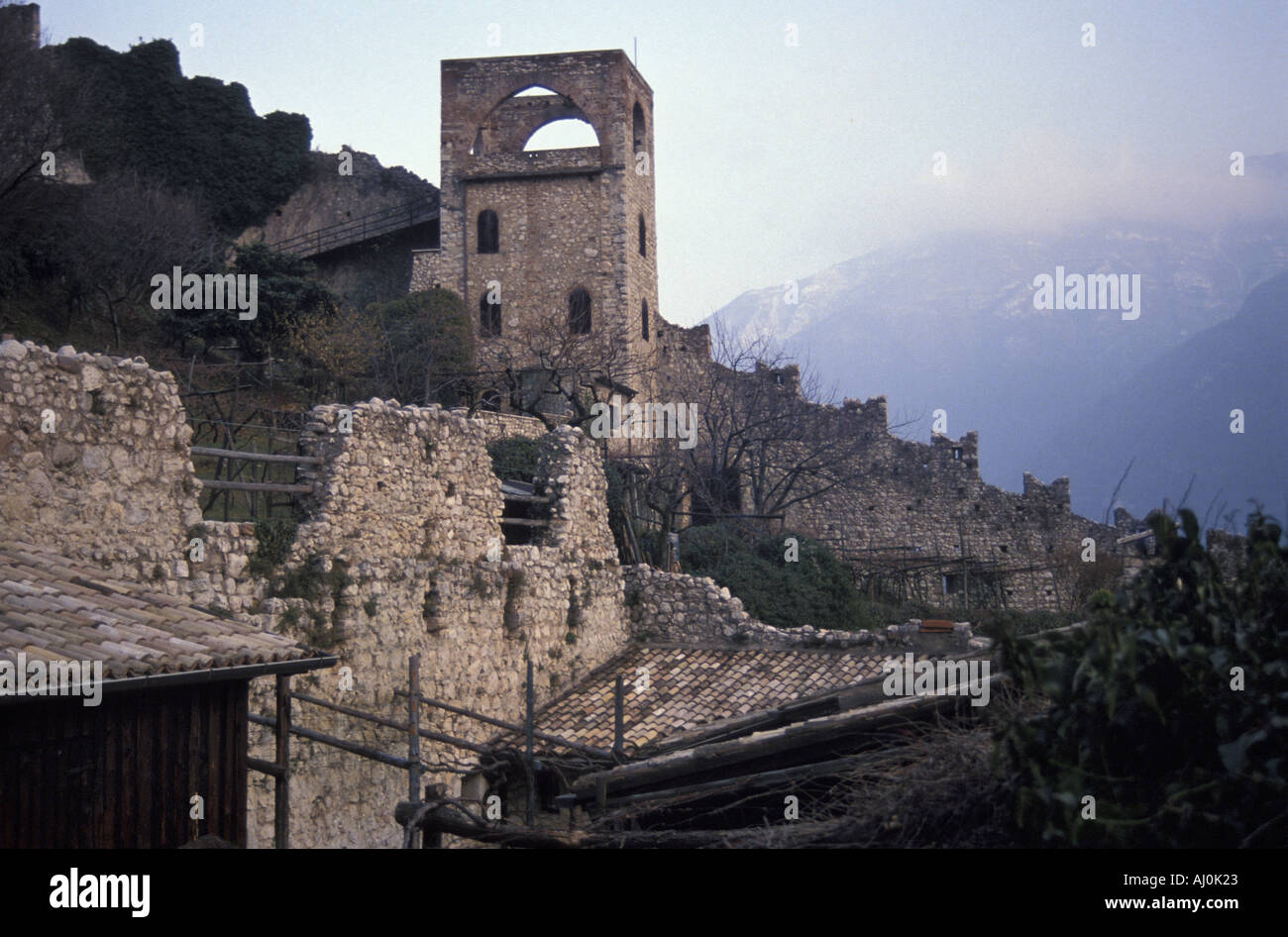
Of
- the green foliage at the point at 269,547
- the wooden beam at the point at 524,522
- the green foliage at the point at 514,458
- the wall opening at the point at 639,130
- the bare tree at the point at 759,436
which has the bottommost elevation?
the green foliage at the point at 269,547

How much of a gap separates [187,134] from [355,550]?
29.2m

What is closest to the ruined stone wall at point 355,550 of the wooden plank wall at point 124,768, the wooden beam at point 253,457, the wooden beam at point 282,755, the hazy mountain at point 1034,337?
the wooden beam at point 253,457

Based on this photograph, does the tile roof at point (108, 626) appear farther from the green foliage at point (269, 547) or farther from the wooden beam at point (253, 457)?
the green foliage at point (269, 547)

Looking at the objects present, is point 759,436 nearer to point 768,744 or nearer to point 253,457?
point 253,457

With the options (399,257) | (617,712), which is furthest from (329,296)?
(617,712)

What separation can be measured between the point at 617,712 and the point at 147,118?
3052 centimetres

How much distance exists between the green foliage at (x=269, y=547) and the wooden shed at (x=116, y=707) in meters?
2.09

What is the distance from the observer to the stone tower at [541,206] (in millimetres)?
35562

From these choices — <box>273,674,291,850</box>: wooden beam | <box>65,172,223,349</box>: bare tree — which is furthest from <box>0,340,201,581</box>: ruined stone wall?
<box>65,172,223,349</box>: bare tree

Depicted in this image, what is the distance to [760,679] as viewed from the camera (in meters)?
15.6

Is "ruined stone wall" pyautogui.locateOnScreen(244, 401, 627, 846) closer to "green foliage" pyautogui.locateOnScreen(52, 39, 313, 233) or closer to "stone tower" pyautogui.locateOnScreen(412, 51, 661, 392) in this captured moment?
"stone tower" pyautogui.locateOnScreen(412, 51, 661, 392)

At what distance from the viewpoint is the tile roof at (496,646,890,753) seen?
14.6 m

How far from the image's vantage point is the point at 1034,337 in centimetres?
13000
